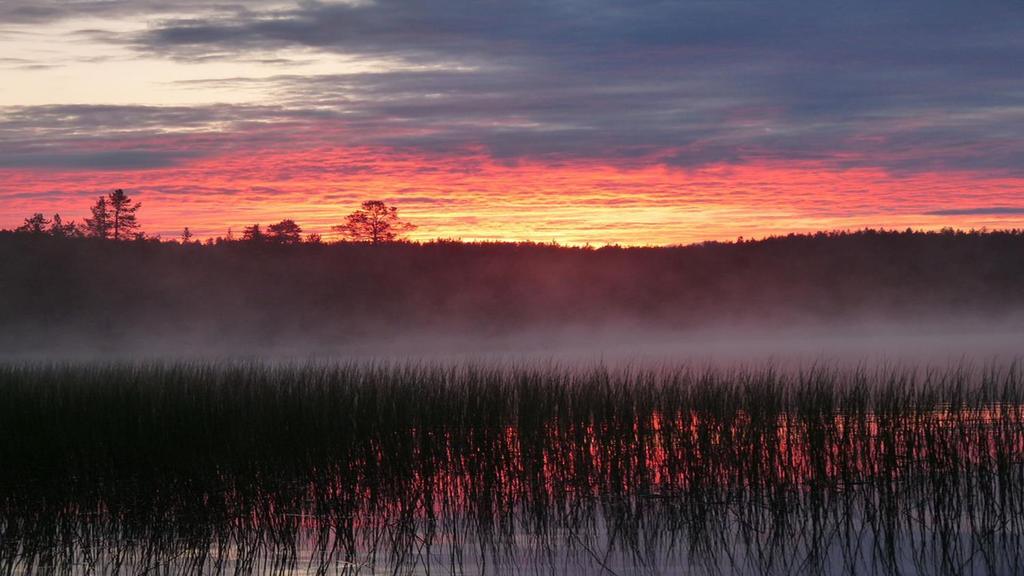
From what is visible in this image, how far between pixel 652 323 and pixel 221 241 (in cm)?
2567

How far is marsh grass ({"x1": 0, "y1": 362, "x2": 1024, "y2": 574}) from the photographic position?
293 inches

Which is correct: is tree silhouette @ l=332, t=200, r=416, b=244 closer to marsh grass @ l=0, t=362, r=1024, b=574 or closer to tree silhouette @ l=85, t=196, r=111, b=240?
tree silhouette @ l=85, t=196, r=111, b=240

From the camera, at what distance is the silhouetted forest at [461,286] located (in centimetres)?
4969

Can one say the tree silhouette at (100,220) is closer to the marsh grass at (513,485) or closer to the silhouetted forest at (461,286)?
the silhouetted forest at (461,286)

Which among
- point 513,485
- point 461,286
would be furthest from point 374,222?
point 513,485

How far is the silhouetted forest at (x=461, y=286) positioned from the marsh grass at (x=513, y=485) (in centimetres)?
3896

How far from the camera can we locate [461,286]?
61250mm

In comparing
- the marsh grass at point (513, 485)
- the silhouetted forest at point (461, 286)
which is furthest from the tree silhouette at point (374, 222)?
the marsh grass at point (513, 485)

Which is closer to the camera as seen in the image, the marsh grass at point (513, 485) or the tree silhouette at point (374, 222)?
the marsh grass at point (513, 485)

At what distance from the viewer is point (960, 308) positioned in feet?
203

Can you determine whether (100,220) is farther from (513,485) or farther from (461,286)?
(513,485)

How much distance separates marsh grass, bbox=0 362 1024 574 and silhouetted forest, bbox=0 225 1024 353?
3896 cm

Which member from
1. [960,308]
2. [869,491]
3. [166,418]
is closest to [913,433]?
[869,491]

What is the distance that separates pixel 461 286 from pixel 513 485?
5247cm
